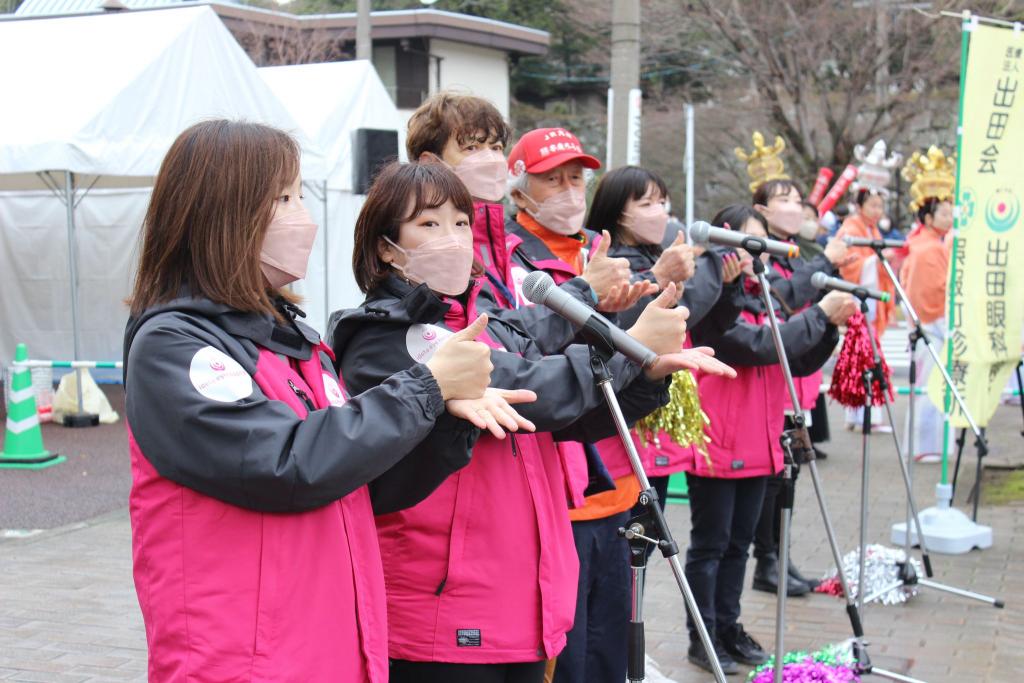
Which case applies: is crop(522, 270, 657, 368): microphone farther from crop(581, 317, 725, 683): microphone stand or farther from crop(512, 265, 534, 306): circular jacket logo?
crop(512, 265, 534, 306): circular jacket logo

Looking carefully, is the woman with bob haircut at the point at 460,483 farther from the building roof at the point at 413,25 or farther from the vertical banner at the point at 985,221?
the building roof at the point at 413,25

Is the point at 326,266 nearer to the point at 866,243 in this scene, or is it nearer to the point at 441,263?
the point at 866,243

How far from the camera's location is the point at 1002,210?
6453 mm

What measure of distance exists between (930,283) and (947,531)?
3.08 m

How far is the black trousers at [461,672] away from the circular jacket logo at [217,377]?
37.2 inches

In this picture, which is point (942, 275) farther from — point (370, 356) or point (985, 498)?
point (370, 356)

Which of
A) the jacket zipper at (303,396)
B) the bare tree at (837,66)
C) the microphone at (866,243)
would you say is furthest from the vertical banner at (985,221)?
the bare tree at (837,66)

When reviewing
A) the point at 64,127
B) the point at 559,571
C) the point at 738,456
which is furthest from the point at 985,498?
the point at 64,127

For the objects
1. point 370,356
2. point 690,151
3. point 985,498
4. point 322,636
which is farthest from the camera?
point 690,151

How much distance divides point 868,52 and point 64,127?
15635 mm

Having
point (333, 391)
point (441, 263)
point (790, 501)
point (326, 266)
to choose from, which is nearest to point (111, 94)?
point (326, 266)

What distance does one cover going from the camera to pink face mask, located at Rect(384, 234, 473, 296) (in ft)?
8.69

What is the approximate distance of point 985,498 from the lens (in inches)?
322

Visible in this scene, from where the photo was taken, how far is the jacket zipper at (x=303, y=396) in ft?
7.01
